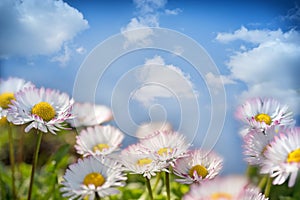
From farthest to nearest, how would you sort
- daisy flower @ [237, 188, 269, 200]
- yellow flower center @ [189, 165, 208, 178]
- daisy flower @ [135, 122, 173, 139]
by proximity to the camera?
daisy flower @ [135, 122, 173, 139] → yellow flower center @ [189, 165, 208, 178] → daisy flower @ [237, 188, 269, 200]

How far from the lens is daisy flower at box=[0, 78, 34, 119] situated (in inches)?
32.8

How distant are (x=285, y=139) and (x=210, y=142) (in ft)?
0.62

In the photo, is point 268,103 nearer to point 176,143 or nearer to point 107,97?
point 176,143

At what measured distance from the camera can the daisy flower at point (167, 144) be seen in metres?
0.65

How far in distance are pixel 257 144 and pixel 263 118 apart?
87 mm

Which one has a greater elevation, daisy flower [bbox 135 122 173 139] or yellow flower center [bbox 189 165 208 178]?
daisy flower [bbox 135 122 173 139]

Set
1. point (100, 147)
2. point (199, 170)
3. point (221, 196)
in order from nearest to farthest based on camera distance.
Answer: point (221, 196) → point (199, 170) → point (100, 147)

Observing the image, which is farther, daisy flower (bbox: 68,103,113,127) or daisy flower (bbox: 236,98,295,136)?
daisy flower (bbox: 68,103,113,127)

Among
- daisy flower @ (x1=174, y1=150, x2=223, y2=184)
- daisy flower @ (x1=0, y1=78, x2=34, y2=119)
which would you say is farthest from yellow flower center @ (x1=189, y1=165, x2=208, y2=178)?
daisy flower @ (x1=0, y1=78, x2=34, y2=119)

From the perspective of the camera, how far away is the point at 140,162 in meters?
0.67

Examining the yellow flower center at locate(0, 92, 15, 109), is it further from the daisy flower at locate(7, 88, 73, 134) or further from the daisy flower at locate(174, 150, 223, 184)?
the daisy flower at locate(174, 150, 223, 184)

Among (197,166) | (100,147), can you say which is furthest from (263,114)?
(100,147)

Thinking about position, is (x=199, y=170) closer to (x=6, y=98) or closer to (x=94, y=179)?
(x=94, y=179)

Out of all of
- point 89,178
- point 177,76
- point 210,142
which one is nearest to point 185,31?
point 177,76
